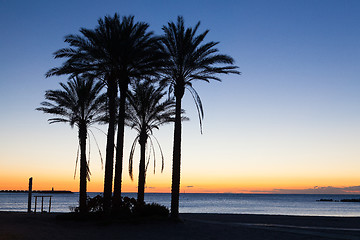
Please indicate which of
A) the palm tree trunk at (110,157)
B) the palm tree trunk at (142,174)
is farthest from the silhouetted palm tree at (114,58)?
the palm tree trunk at (142,174)

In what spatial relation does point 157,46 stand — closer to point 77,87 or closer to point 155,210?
point 77,87

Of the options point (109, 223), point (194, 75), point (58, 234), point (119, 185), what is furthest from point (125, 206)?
point (194, 75)

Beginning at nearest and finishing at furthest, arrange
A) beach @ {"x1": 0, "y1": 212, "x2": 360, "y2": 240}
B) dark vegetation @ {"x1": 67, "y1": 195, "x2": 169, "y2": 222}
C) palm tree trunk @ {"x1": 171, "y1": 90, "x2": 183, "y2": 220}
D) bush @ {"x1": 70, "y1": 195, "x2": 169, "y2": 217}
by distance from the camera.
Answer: beach @ {"x1": 0, "y1": 212, "x2": 360, "y2": 240} → dark vegetation @ {"x1": 67, "y1": 195, "x2": 169, "y2": 222} → bush @ {"x1": 70, "y1": 195, "x2": 169, "y2": 217} → palm tree trunk @ {"x1": 171, "y1": 90, "x2": 183, "y2": 220}

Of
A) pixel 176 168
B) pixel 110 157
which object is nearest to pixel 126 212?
pixel 110 157

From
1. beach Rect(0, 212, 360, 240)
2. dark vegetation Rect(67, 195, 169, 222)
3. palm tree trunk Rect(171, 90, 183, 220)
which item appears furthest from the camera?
palm tree trunk Rect(171, 90, 183, 220)

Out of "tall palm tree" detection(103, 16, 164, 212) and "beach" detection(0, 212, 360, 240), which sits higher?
"tall palm tree" detection(103, 16, 164, 212)

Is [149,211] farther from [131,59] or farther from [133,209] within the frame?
[131,59]

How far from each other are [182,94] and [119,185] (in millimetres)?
6723

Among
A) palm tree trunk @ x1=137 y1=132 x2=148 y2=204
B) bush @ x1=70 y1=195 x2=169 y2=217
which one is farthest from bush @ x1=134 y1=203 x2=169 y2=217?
palm tree trunk @ x1=137 y1=132 x2=148 y2=204

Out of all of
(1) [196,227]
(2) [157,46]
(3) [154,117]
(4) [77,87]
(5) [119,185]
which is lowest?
(1) [196,227]

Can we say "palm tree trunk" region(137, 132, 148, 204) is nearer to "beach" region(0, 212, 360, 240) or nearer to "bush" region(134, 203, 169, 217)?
"bush" region(134, 203, 169, 217)

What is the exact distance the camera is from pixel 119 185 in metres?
23.0

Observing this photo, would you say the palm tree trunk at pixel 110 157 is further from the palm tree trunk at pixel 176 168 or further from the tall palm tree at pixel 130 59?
the palm tree trunk at pixel 176 168

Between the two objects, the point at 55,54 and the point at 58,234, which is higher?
the point at 55,54
